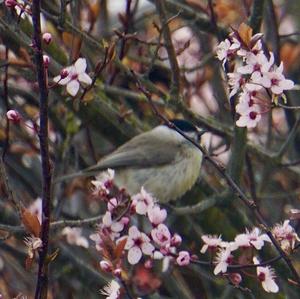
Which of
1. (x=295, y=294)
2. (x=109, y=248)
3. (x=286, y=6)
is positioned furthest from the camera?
(x=286, y=6)

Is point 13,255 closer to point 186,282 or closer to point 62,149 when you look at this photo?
point 62,149

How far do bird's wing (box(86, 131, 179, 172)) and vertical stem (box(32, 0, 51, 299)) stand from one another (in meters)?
2.65

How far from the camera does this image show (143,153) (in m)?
6.34

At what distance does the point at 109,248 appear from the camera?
326 cm

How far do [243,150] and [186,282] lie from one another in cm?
139

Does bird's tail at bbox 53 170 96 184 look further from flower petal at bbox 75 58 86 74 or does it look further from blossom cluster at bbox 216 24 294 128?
blossom cluster at bbox 216 24 294 128

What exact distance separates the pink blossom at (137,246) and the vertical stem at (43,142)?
0.58 meters

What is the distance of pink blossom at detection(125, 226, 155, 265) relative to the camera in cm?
348

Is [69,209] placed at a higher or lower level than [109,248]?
lower

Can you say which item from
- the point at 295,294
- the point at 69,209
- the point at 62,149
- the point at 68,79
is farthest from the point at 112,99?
the point at 68,79

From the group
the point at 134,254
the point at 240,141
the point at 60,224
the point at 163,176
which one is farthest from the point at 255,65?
the point at 163,176

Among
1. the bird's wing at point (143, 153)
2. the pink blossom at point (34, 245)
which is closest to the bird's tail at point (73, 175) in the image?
the bird's wing at point (143, 153)

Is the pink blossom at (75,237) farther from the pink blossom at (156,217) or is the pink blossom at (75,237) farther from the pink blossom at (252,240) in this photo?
the pink blossom at (252,240)

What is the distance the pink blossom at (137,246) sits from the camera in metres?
3.48
